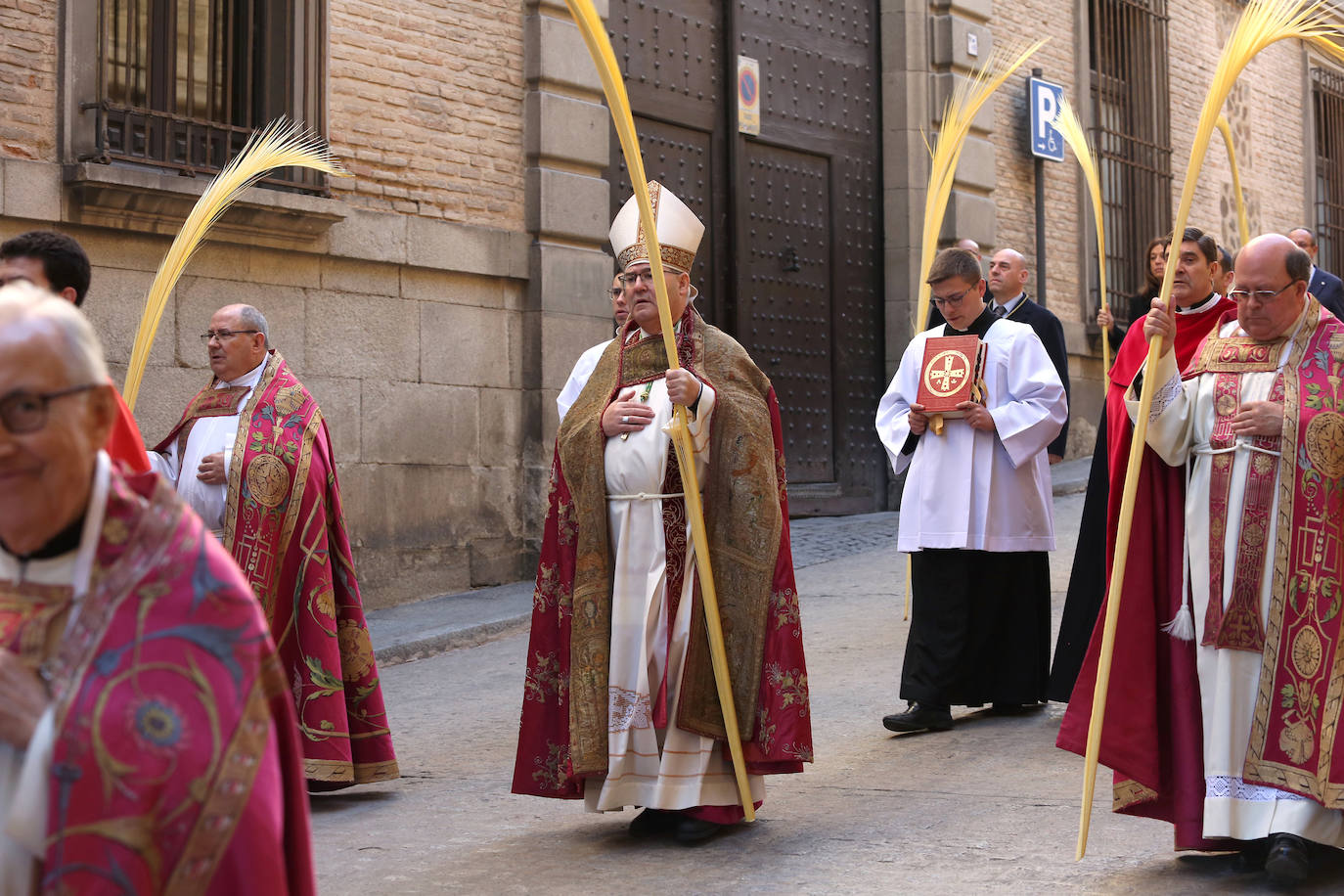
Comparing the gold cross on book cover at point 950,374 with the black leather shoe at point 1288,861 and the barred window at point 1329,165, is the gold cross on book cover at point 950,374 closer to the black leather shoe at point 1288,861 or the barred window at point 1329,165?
the black leather shoe at point 1288,861

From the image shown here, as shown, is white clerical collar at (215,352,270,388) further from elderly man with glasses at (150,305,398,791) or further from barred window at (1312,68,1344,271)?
barred window at (1312,68,1344,271)

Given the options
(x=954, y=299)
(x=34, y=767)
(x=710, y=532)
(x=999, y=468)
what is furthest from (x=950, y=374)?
(x=34, y=767)

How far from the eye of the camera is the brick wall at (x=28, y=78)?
303 inches

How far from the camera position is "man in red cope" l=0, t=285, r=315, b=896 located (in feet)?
6.08

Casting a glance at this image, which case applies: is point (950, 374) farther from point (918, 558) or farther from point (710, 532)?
point (710, 532)

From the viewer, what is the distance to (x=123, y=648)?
1890mm

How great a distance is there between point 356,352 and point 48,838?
7.62 meters

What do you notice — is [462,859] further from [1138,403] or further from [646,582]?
[1138,403]

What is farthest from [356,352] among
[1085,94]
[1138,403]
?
[1085,94]

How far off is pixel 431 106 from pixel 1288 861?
7155 millimetres

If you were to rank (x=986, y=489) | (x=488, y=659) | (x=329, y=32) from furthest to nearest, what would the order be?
(x=329, y=32) < (x=488, y=659) < (x=986, y=489)

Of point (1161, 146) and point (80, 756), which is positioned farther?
point (1161, 146)

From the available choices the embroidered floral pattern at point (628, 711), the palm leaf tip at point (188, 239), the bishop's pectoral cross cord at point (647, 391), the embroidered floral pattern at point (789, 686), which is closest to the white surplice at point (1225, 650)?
the embroidered floral pattern at point (789, 686)

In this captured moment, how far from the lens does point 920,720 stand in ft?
20.6
